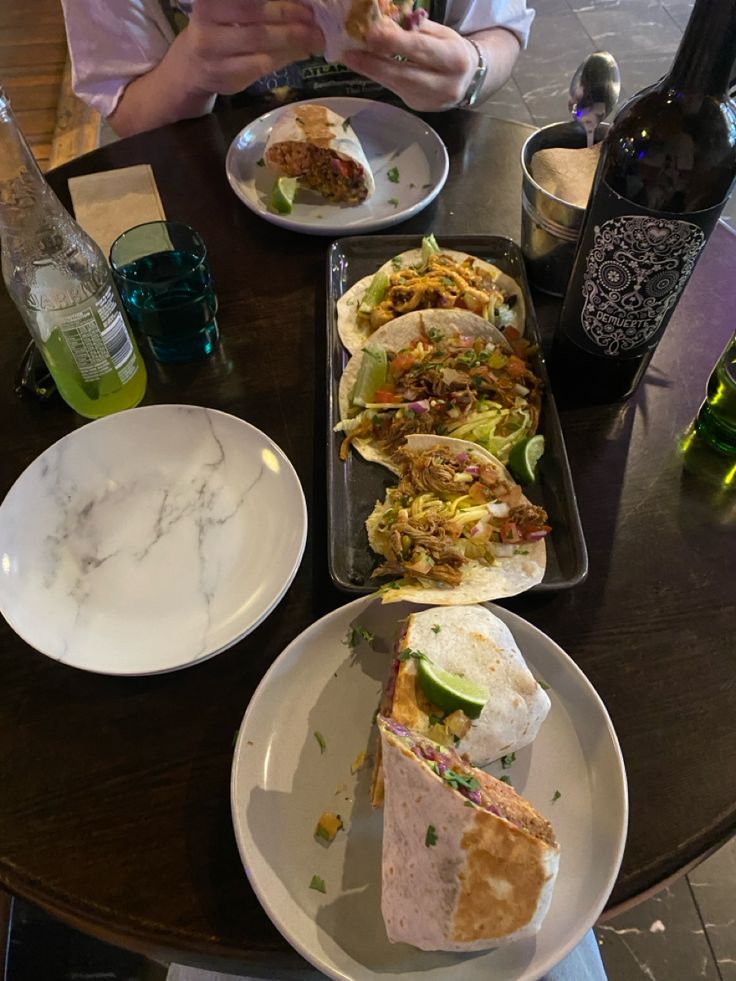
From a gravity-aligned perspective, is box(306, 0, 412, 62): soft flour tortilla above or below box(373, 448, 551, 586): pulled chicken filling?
above

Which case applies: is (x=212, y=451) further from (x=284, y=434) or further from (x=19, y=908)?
(x=19, y=908)

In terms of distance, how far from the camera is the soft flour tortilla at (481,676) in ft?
2.61

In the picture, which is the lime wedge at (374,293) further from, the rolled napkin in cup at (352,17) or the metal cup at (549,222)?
the rolled napkin in cup at (352,17)

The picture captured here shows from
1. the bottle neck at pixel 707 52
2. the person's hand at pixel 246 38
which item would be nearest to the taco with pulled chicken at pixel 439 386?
the bottle neck at pixel 707 52

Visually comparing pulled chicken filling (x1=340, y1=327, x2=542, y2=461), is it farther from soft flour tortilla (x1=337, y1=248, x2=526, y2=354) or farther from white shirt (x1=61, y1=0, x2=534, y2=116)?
white shirt (x1=61, y1=0, x2=534, y2=116)

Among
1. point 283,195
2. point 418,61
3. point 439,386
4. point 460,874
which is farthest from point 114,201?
point 460,874

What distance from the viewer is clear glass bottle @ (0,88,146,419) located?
1.02 meters

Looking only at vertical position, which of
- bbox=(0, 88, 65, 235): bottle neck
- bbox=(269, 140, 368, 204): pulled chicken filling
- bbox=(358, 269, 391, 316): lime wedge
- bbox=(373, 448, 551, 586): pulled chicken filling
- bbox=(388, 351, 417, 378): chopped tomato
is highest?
bbox=(0, 88, 65, 235): bottle neck

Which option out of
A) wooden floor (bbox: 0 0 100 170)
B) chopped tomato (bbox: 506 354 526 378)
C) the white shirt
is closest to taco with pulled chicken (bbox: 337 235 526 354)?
chopped tomato (bbox: 506 354 526 378)

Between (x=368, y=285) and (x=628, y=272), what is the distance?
1.87 ft

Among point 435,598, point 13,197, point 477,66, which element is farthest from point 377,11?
point 435,598

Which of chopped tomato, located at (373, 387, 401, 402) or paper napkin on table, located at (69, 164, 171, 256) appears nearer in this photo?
chopped tomato, located at (373, 387, 401, 402)

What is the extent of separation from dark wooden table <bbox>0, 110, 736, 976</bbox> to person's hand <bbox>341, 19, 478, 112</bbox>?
0.55 m

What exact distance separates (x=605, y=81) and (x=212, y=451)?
41.3 inches
